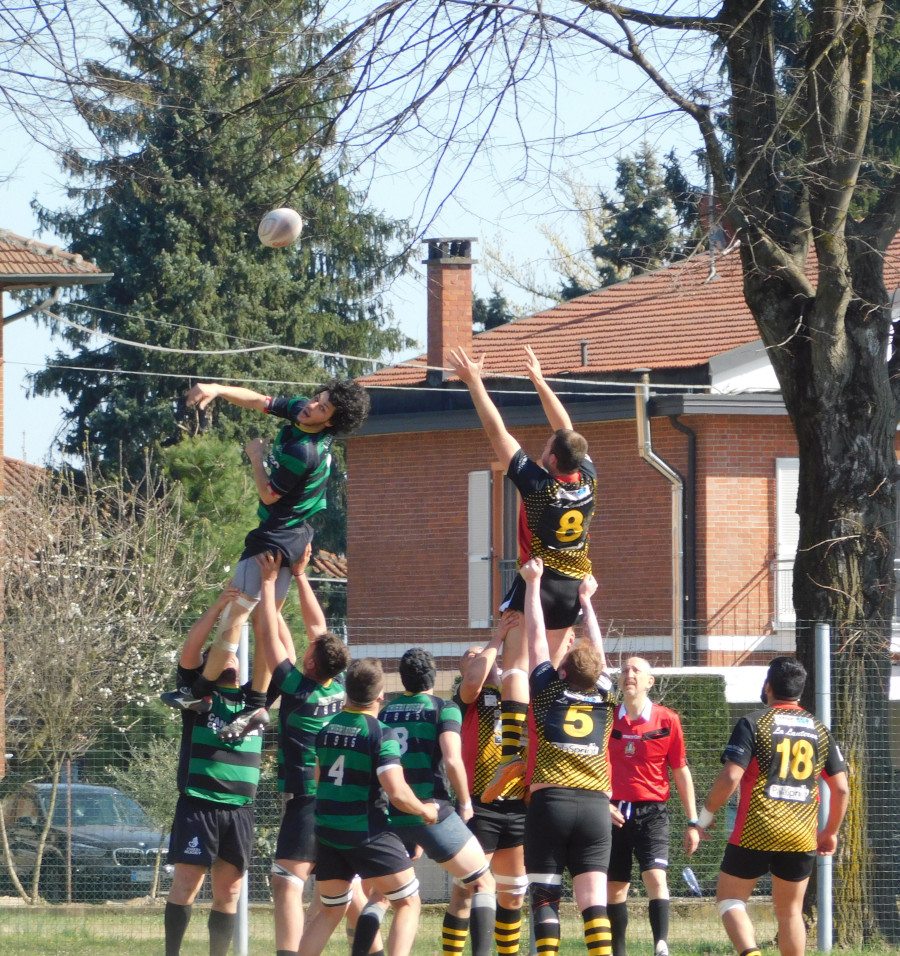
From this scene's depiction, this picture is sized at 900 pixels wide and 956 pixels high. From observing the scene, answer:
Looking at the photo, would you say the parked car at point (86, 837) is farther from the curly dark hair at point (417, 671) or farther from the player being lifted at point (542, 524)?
the player being lifted at point (542, 524)

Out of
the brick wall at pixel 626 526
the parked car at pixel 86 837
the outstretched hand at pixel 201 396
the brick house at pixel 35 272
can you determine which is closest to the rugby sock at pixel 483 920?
the outstretched hand at pixel 201 396

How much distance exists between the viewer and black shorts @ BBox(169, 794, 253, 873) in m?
8.34

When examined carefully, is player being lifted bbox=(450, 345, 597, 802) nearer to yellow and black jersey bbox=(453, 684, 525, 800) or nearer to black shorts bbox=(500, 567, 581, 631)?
black shorts bbox=(500, 567, 581, 631)

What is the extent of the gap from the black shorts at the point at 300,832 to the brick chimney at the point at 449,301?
19.0 m

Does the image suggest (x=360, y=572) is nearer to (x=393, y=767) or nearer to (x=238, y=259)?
(x=238, y=259)

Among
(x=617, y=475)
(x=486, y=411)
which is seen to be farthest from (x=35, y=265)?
(x=486, y=411)

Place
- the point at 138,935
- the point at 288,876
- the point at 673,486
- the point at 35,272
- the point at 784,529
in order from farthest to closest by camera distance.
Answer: the point at 784,529 → the point at 673,486 → the point at 35,272 → the point at 138,935 → the point at 288,876

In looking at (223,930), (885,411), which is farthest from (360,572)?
(223,930)

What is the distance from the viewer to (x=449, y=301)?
2750 cm

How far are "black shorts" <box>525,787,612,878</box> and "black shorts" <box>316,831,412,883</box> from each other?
67 centimetres

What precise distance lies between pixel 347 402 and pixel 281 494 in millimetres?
619

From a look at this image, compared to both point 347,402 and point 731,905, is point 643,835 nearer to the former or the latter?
point 731,905

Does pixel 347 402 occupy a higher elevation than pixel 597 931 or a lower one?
higher

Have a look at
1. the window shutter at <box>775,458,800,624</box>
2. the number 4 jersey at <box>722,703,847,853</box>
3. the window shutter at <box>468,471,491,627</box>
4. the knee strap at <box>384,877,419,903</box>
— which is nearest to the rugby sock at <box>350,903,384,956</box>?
the knee strap at <box>384,877,419,903</box>
